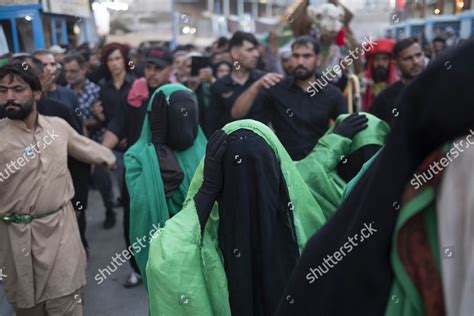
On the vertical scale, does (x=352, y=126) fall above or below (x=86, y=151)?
above

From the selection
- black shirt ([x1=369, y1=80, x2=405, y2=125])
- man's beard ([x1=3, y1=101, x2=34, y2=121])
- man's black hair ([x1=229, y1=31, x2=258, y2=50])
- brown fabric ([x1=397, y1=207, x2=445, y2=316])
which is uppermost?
brown fabric ([x1=397, y1=207, x2=445, y2=316])

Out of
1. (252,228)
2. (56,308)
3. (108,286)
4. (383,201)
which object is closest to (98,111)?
(108,286)

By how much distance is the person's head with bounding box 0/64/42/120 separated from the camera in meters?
2.89

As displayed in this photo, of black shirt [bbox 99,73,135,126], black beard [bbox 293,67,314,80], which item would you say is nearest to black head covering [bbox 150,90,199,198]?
black beard [bbox 293,67,314,80]

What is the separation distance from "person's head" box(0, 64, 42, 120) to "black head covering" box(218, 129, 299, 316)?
1.53m

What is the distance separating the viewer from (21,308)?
299 centimetres

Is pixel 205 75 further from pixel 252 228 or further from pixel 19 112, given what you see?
pixel 252 228

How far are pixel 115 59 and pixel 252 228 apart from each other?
4.02 metres

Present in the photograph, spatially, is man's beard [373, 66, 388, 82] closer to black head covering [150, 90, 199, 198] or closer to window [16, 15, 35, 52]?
black head covering [150, 90, 199, 198]

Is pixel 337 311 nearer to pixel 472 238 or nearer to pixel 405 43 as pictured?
pixel 472 238

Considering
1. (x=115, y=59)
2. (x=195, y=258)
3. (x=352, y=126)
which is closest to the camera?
(x=195, y=258)

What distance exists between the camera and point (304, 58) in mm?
4199

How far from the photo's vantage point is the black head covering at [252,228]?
1.97m

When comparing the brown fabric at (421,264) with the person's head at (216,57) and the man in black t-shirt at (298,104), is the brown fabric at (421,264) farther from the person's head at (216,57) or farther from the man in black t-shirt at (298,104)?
the person's head at (216,57)
